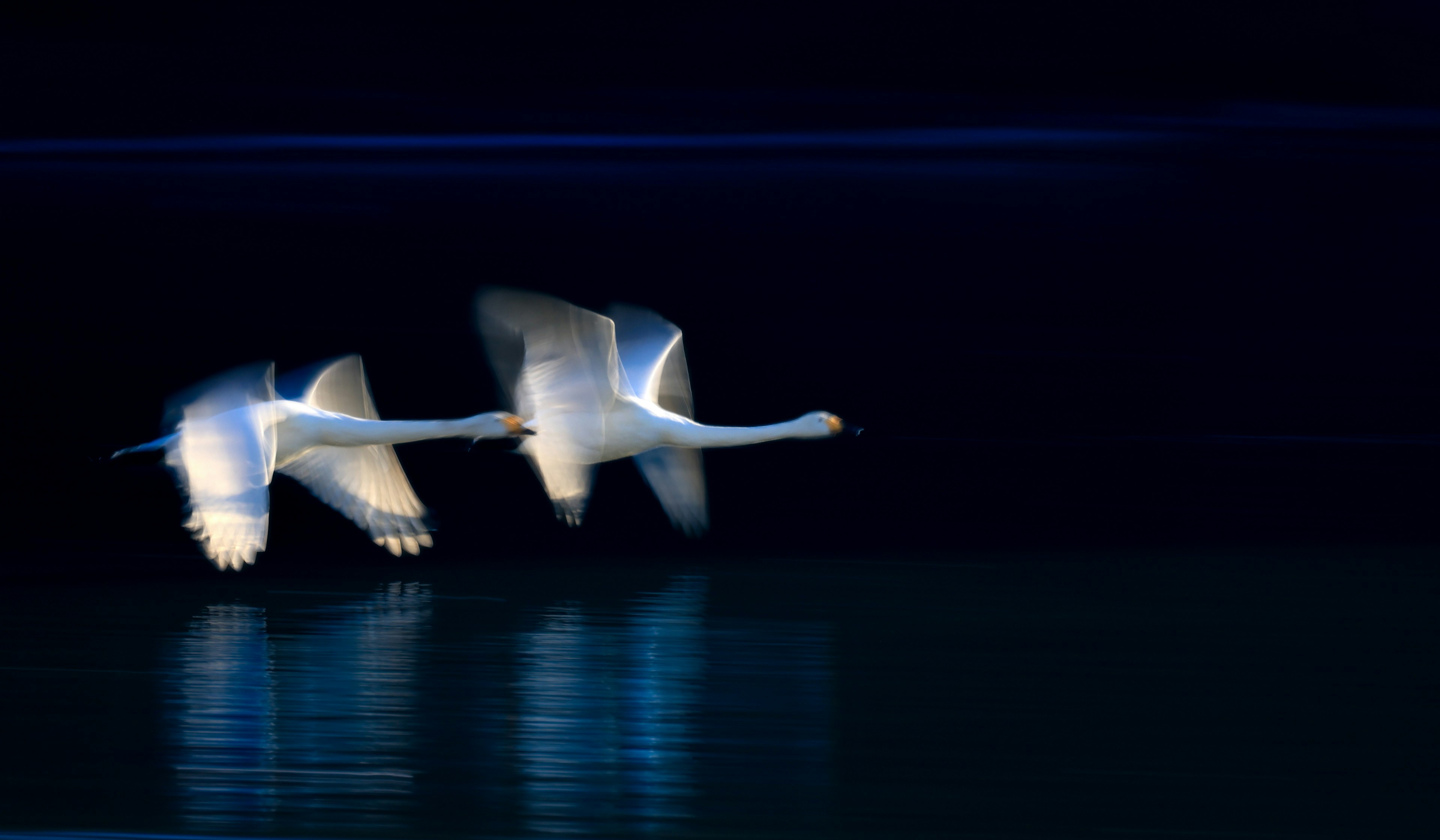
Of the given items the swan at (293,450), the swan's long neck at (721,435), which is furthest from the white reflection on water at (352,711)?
the swan's long neck at (721,435)

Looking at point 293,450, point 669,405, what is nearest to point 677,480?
point 669,405

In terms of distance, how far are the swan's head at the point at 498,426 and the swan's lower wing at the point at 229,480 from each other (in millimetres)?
741

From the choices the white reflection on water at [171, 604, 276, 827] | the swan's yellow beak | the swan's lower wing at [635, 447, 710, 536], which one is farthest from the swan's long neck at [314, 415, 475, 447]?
the swan's lower wing at [635, 447, 710, 536]

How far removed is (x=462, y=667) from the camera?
5191 mm

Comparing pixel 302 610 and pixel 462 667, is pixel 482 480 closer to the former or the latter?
pixel 302 610

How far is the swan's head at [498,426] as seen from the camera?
6.33m

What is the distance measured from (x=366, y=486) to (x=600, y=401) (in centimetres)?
95

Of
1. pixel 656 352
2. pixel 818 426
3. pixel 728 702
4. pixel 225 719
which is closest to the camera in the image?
pixel 225 719

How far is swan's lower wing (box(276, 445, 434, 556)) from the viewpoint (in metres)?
6.62

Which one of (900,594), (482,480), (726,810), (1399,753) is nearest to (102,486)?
(482,480)

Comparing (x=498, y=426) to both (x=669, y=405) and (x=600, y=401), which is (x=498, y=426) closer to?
(x=600, y=401)

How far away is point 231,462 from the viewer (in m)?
5.72

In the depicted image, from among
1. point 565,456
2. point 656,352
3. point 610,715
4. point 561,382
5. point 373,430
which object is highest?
point 656,352

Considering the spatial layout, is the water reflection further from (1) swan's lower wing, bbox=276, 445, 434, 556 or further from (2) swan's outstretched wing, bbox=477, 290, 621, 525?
(2) swan's outstretched wing, bbox=477, 290, 621, 525
